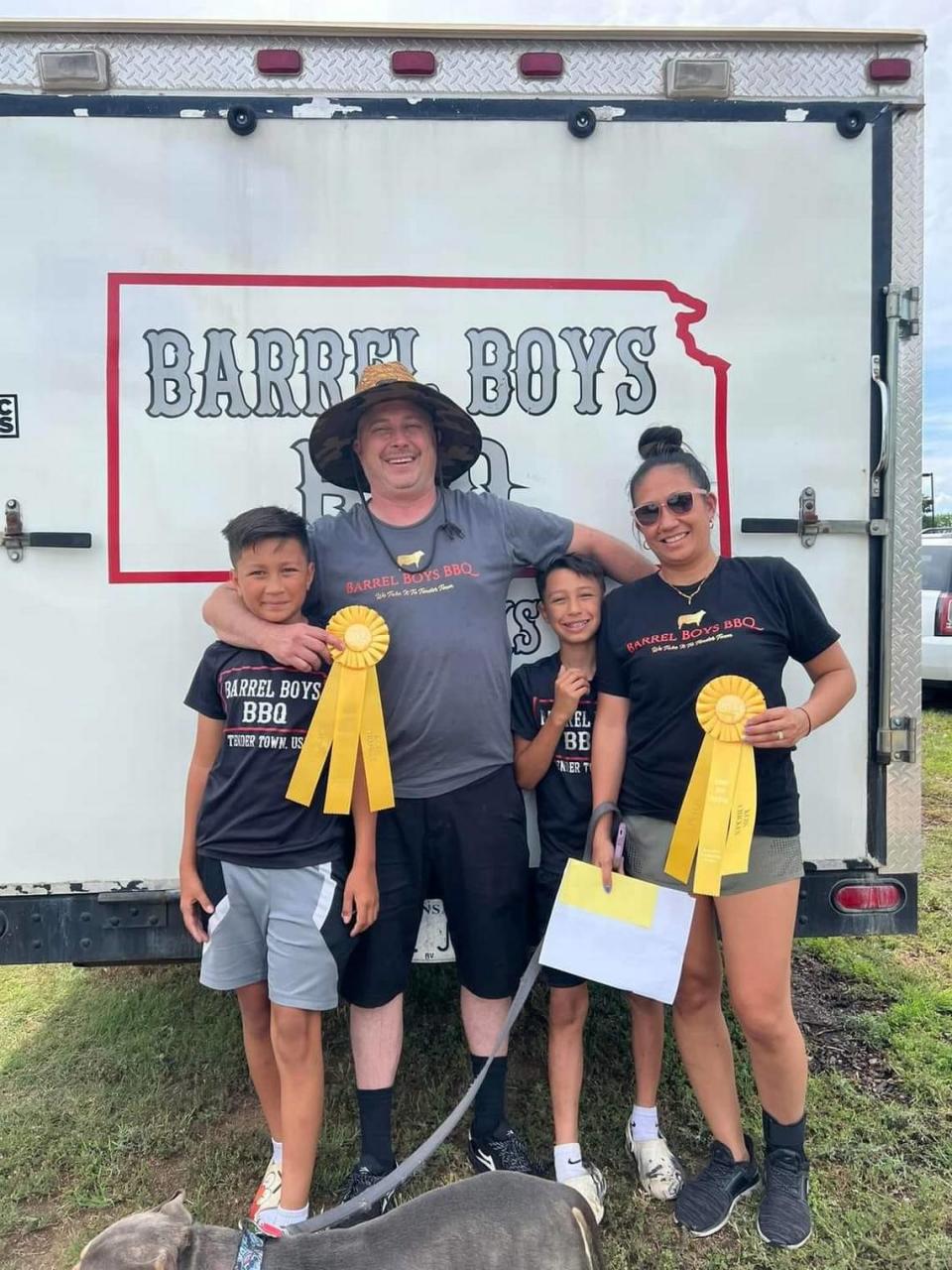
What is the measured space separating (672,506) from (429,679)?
757 millimetres

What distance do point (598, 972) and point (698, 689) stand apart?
766 millimetres

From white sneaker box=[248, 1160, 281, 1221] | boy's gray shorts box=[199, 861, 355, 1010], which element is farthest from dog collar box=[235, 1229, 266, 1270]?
white sneaker box=[248, 1160, 281, 1221]

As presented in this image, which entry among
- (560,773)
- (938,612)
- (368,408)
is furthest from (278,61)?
(938,612)

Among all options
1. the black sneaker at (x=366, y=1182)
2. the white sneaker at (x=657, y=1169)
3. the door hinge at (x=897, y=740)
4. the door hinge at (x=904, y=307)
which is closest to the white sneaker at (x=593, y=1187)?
the white sneaker at (x=657, y=1169)

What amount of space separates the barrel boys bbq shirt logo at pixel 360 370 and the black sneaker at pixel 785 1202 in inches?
69.1

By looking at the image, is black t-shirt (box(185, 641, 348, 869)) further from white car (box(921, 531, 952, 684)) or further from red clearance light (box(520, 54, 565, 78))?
white car (box(921, 531, 952, 684))

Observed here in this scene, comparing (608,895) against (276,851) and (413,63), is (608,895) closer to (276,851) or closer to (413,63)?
(276,851)

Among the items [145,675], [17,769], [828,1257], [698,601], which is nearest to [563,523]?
[698,601]

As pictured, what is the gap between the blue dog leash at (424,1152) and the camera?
5.74ft

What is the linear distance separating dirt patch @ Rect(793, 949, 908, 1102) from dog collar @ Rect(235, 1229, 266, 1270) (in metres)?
2.07

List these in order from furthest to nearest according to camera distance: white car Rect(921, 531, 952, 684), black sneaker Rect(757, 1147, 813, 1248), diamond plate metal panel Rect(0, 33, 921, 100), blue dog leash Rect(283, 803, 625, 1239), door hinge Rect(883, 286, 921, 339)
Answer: white car Rect(921, 531, 952, 684) < door hinge Rect(883, 286, 921, 339) < diamond plate metal panel Rect(0, 33, 921, 100) < black sneaker Rect(757, 1147, 813, 1248) < blue dog leash Rect(283, 803, 625, 1239)

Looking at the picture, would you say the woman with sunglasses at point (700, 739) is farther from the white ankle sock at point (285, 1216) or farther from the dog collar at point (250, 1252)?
the dog collar at point (250, 1252)

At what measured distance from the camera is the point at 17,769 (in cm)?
242

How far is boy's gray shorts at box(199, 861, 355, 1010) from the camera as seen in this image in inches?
86.7
